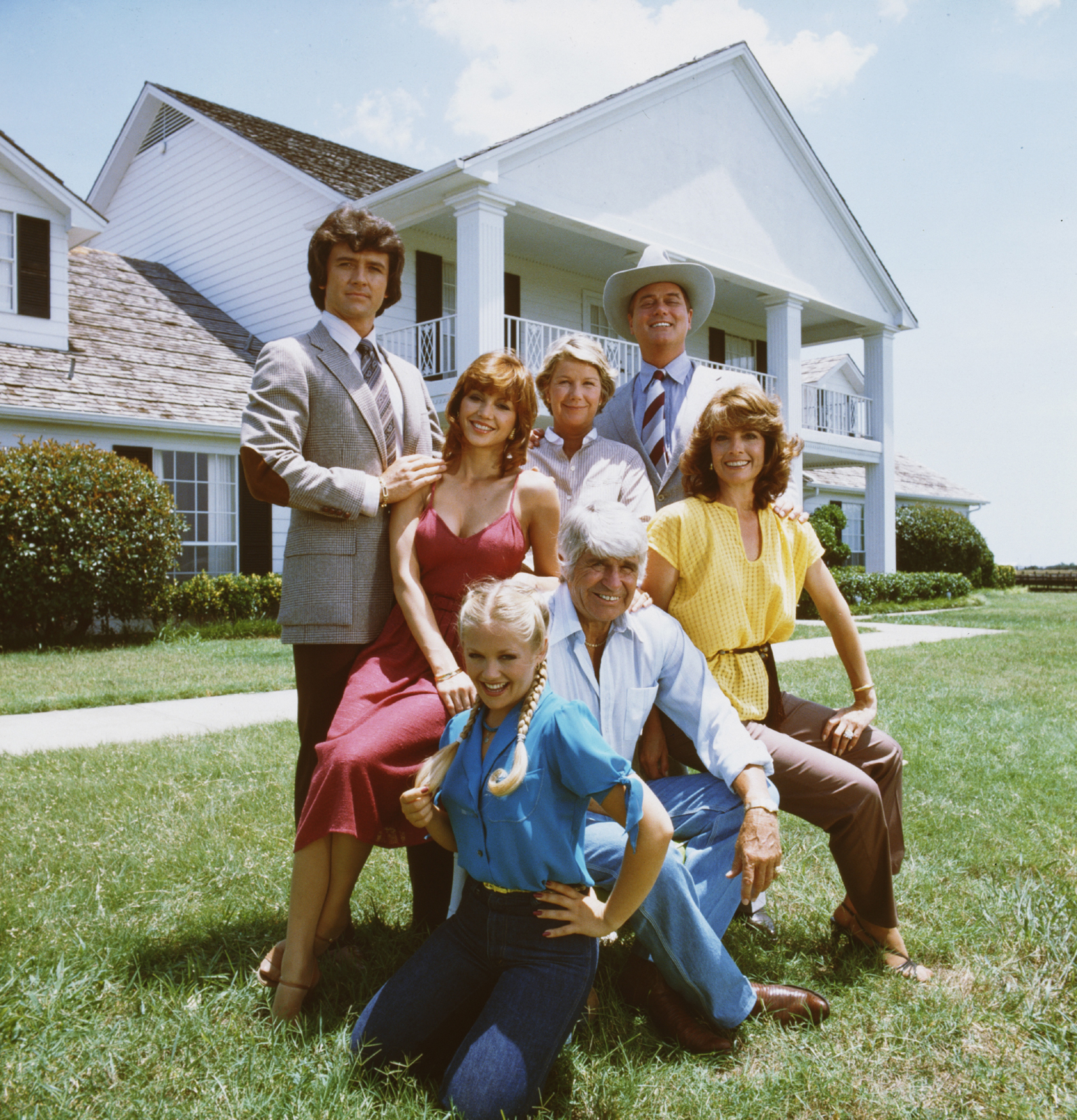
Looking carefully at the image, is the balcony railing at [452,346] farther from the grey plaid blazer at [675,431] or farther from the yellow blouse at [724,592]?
the yellow blouse at [724,592]

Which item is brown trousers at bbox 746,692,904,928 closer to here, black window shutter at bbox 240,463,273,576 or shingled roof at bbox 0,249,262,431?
shingled roof at bbox 0,249,262,431

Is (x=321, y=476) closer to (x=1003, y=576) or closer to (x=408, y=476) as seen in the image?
(x=408, y=476)

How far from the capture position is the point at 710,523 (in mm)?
3160

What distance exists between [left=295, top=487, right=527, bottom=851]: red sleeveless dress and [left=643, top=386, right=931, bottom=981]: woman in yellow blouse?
607 millimetres

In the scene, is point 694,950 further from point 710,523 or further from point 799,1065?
point 710,523

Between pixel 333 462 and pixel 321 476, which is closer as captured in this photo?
pixel 321 476

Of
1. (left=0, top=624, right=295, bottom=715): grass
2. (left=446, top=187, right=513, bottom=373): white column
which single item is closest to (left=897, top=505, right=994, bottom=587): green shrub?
(left=446, top=187, right=513, bottom=373): white column

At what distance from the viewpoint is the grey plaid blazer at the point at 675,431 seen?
3.77 meters

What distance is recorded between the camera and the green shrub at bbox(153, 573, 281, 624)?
41.3 ft

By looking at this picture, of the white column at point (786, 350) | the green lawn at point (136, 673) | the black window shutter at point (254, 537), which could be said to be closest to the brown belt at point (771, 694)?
the green lawn at point (136, 673)

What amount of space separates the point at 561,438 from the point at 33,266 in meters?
12.5

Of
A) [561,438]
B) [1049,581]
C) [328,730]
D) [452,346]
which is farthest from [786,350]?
[1049,581]

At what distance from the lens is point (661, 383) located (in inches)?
151

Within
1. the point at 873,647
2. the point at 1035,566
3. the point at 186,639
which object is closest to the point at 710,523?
the point at 873,647
